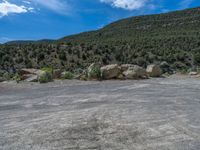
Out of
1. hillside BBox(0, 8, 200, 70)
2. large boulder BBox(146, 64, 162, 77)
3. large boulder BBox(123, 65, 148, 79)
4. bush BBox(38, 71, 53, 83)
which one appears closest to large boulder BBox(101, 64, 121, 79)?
large boulder BBox(123, 65, 148, 79)

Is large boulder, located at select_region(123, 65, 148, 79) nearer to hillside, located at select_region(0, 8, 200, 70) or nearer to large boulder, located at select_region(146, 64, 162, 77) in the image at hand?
large boulder, located at select_region(146, 64, 162, 77)

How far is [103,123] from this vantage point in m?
8.08

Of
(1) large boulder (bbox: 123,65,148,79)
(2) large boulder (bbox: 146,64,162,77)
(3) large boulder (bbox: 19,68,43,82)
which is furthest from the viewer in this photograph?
(2) large boulder (bbox: 146,64,162,77)

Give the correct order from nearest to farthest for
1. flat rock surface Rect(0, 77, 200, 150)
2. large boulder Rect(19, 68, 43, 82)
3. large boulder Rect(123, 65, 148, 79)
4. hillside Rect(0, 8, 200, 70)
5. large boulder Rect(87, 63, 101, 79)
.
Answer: flat rock surface Rect(0, 77, 200, 150), large boulder Rect(19, 68, 43, 82), large boulder Rect(87, 63, 101, 79), large boulder Rect(123, 65, 148, 79), hillside Rect(0, 8, 200, 70)

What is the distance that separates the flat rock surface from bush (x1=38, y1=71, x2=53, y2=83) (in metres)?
6.88

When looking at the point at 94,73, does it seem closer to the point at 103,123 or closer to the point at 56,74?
the point at 56,74

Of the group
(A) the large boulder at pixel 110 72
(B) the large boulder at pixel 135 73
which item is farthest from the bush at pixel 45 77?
(B) the large boulder at pixel 135 73

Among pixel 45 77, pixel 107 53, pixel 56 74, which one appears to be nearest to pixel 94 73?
pixel 56 74

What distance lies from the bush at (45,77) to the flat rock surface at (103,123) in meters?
6.88

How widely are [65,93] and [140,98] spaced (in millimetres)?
3828

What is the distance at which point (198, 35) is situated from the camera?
5834 centimetres

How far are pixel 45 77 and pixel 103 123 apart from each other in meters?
12.5

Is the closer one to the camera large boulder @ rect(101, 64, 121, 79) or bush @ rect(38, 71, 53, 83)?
bush @ rect(38, 71, 53, 83)

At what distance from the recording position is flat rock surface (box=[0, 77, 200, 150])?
6.56 meters
